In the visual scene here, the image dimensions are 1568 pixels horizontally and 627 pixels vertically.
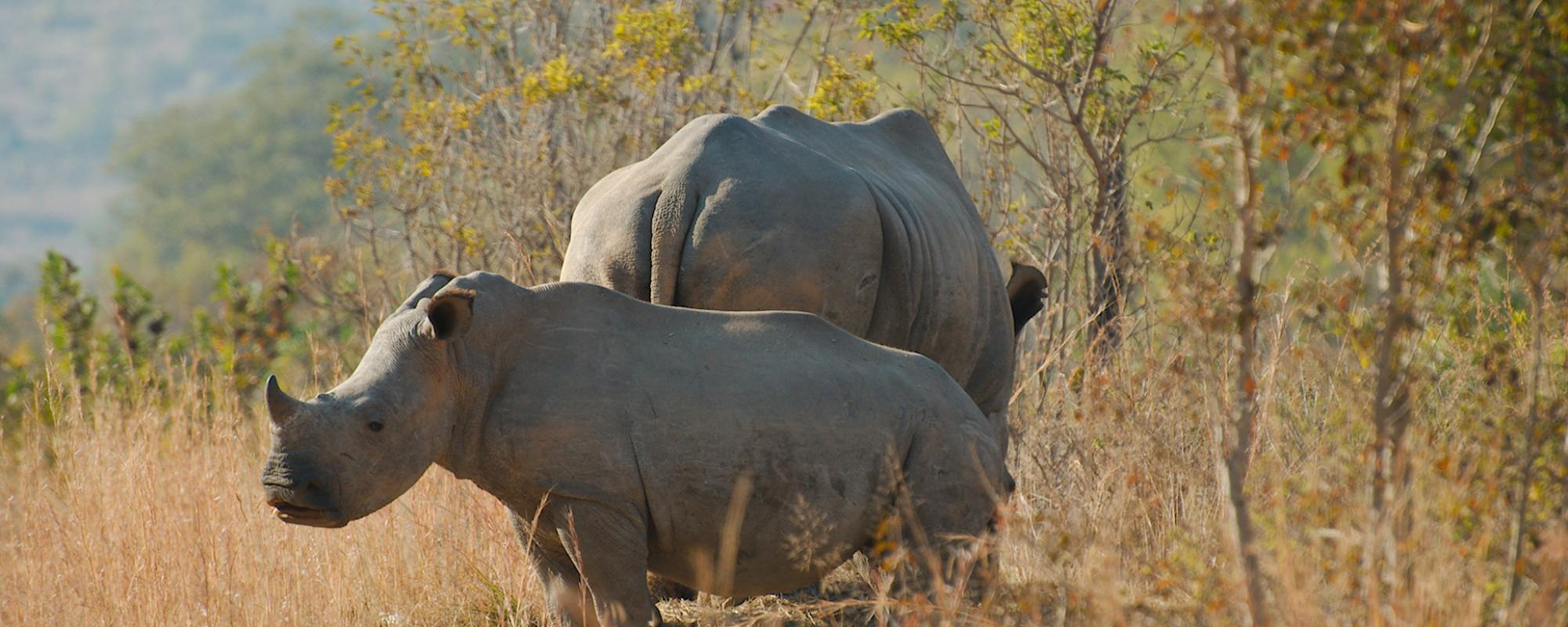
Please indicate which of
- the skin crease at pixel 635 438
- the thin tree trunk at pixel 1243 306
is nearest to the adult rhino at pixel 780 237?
the skin crease at pixel 635 438

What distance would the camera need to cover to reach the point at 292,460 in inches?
188

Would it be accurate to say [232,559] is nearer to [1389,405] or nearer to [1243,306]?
[1243,306]

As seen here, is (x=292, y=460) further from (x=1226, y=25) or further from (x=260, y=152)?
(x=260, y=152)

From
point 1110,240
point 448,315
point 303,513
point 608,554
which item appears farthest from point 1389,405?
point 1110,240

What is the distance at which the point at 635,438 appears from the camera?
5098mm

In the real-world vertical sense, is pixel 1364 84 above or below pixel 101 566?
above

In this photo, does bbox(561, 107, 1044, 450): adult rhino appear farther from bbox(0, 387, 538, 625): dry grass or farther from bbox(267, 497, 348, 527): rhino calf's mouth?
bbox(267, 497, 348, 527): rhino calf's mouth

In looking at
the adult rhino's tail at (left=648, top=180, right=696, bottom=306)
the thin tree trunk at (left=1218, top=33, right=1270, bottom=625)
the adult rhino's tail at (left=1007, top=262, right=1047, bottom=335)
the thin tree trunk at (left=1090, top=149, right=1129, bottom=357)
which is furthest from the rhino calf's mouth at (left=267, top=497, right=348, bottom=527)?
the thin tree trunk at (left=1090, top=149, right=1129, bottom=357)

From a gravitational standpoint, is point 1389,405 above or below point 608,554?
above

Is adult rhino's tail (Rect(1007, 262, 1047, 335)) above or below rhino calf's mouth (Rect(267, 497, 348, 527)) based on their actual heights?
above

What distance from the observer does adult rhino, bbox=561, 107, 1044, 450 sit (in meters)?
5.92

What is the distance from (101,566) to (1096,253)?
5482 millimetres

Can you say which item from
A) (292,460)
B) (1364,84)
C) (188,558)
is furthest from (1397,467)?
(188,558)

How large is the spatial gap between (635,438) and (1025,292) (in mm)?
3240
